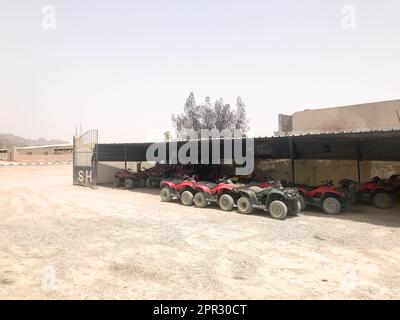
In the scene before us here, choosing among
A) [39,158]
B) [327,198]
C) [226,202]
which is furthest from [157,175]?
[39,158]

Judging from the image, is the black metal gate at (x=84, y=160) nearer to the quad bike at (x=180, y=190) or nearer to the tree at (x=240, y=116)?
the quad bike at (x=180, y=190)

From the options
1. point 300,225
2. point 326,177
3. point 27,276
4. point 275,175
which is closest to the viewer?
point 27,276

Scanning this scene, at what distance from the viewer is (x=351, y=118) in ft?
74.8

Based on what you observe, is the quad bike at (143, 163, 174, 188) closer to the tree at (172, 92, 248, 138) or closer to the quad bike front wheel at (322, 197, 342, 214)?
the quad bike front wheel at (322, 197, 342, 214)

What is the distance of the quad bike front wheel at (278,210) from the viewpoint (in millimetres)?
9102

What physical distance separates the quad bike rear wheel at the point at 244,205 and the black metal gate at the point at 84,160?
1049cm

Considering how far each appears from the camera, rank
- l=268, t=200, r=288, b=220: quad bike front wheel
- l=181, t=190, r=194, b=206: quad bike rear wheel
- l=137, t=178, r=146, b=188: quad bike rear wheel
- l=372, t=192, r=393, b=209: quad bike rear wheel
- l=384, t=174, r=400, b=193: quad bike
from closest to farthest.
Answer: l=268, t=200, r=288, b=220: quad bike front wheel
l=372, t=192, r=393, b=209: quad bike rear wheel
l=384, t=174, r=400, b=193: quad bike
l=181, t=190, r=194, b=206: quad bike rear wheel
l=137, t=178, r=146, b=188: quad bike rear wheel

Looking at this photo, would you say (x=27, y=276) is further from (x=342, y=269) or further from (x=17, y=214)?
(x=17, y=214)

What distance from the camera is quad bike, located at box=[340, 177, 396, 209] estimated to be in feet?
35.5

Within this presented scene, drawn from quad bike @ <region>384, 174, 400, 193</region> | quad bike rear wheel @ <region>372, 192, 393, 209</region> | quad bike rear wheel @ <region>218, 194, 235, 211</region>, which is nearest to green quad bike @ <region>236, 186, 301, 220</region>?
quad bike rear wheel @ <region>218, 194, 235, 211</region>

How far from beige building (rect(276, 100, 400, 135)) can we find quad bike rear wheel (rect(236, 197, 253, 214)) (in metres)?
10.6
